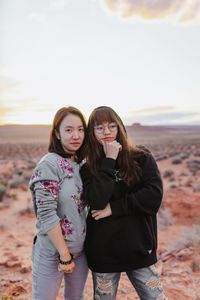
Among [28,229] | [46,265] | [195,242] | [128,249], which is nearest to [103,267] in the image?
[128,249]

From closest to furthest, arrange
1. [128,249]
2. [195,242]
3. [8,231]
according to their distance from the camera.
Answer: [128,249], [195,242], [8,231]

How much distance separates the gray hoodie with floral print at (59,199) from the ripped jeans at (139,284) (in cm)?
31

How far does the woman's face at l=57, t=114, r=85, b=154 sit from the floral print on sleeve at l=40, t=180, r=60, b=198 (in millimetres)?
318

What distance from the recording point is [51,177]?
253 cm

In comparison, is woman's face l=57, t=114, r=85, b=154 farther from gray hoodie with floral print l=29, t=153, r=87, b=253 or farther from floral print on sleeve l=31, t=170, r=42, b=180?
floral print on sleeve l=31, t=170, r=42, b=180

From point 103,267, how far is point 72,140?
93 cm

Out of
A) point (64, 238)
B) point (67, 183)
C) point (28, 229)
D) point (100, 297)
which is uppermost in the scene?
point (67, 183)

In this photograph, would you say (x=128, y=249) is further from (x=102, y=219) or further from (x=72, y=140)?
(x=72, y=140)

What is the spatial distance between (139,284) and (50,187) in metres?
0.99

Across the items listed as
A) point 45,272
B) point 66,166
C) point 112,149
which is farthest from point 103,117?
point 45,272

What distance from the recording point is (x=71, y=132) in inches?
106

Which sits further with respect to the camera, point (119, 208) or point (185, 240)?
point (185, 240)

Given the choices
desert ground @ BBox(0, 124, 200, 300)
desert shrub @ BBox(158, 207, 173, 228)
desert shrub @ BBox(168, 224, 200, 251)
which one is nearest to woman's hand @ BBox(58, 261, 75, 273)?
desert ground @ BBox(0, 124, 200, 300)

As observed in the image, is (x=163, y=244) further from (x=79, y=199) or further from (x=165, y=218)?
(x=79, y=199)
